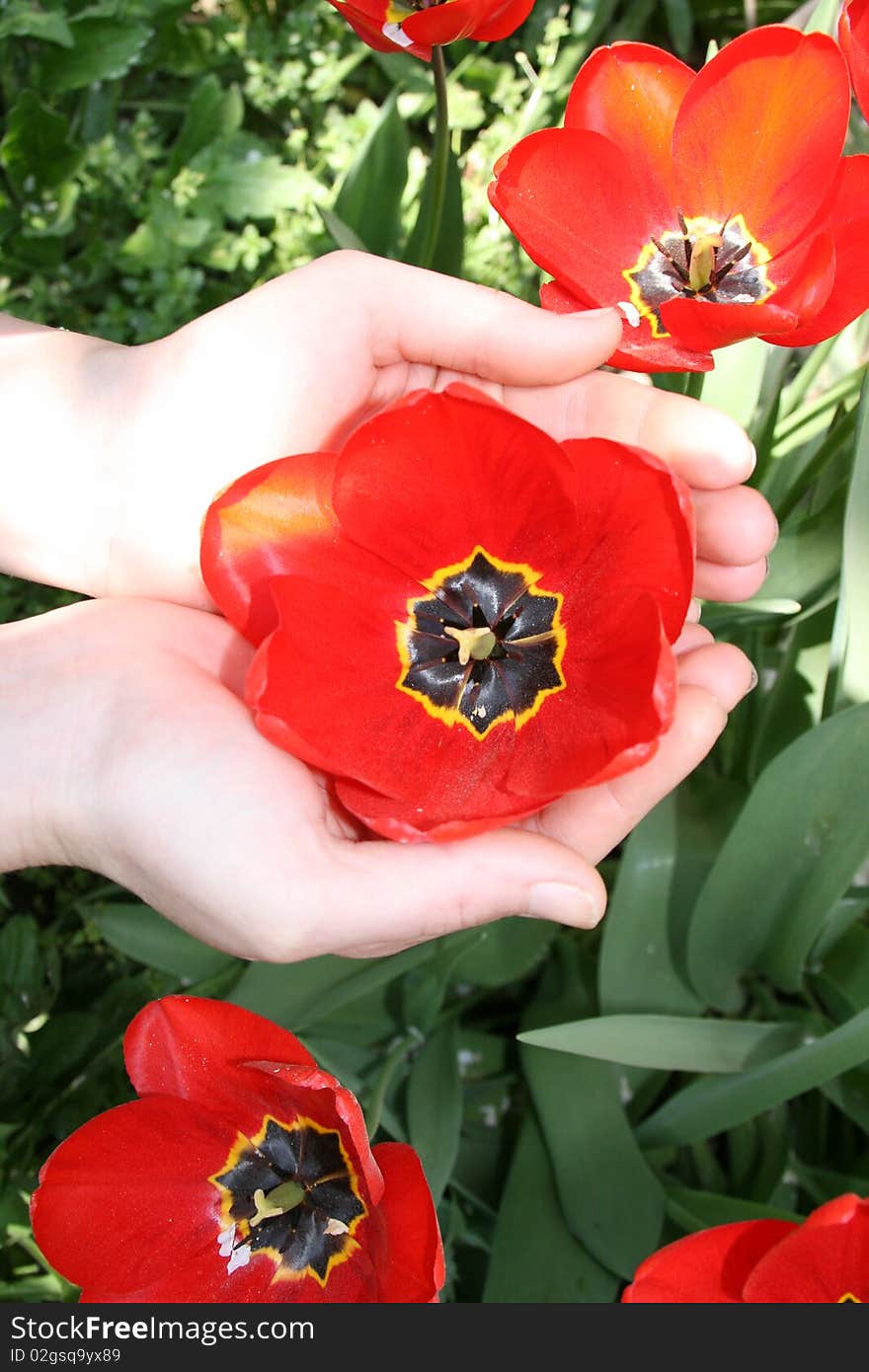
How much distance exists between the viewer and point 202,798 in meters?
1.26

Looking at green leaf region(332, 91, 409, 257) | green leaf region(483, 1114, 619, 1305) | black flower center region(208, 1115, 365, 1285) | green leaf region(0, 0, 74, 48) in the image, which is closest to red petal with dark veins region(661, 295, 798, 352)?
black flower center region(208, 1115, 365, 1285)

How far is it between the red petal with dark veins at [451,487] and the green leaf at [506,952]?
56 cm

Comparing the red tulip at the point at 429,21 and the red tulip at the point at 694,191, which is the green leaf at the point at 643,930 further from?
the red tulip at the point at 429,21

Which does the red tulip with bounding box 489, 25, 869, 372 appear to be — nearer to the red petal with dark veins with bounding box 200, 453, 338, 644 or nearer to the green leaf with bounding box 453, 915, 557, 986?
the red petal with dark veins with bounding box 200, 453, 338, 644

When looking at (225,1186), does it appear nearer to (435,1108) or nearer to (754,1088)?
(435,1108)

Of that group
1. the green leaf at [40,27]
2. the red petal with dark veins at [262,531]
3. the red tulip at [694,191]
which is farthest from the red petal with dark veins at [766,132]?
the green leaf at [40,27]

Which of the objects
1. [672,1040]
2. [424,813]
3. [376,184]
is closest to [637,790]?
[424,813]

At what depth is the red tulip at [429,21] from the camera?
4.56 ft

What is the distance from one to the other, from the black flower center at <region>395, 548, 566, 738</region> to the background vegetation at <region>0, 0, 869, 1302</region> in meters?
0.32

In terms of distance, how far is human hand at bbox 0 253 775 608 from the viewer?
1422 millimetres

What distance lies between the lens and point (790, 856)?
1595 mm

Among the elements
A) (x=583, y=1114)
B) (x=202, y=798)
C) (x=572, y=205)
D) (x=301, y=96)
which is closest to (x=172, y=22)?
(x=301, y=96)

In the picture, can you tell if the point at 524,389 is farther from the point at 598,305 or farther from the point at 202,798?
the point at 202,798

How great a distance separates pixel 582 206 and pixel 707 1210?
1.24 metres
